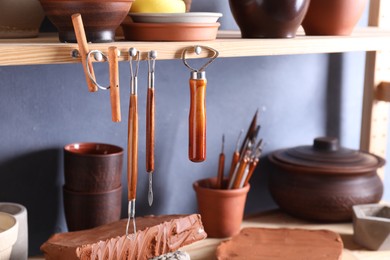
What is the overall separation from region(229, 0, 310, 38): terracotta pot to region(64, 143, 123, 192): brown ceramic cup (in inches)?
13.2

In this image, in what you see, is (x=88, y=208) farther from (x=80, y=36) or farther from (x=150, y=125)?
(x=80, y=36)

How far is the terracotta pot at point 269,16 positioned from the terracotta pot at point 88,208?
0.39 meters

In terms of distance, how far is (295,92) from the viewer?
1.56 metres

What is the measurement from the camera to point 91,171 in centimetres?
118

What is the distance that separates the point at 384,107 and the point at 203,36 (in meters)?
0.75

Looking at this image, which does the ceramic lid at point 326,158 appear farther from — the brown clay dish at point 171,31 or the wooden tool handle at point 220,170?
the brown clay dish at point 171,31

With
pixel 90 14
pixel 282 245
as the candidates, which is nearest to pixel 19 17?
pixel 90 14

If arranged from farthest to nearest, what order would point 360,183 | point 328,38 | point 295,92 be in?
1. point 295,92
2. point 360,183
3. point 328,38

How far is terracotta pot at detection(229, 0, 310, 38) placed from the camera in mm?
1083

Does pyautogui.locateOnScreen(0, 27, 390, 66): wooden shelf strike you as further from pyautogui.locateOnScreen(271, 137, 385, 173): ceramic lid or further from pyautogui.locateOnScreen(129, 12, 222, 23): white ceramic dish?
pyautogui.locateOnScreen(271, 137, 385, 173): ceramic lid

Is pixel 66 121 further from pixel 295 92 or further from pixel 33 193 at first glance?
pixel 295 92

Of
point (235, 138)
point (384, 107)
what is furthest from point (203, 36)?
point (384, 107)

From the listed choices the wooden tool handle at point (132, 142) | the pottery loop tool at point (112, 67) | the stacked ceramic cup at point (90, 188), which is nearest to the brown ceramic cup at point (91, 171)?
the stacked ceramic cup at point (90, 188)

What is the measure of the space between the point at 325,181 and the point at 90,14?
691mm
